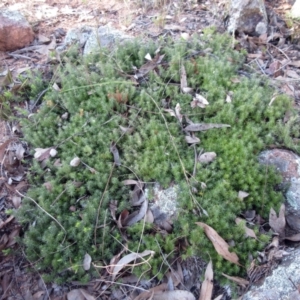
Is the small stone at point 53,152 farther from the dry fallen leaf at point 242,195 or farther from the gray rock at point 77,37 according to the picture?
the dry fallen leaf at point 242,195

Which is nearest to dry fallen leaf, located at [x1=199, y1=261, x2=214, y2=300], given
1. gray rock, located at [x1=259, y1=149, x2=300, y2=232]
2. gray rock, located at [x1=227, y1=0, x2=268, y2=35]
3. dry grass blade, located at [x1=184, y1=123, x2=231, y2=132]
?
gray rock, located at [x1=259, y1=149, x2=300, y2=232]

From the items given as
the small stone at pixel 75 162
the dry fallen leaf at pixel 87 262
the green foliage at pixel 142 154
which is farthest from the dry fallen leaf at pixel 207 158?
the dry fallen leaf at pixel 87 262

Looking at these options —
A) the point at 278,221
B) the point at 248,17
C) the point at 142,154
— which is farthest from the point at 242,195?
the point at 248,17

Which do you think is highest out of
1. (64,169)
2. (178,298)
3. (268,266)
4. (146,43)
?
(146,43)

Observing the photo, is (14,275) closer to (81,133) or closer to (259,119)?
(81,133)

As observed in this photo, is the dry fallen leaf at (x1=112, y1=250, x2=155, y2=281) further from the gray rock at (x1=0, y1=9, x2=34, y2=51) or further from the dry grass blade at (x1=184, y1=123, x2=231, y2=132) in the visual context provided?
the gray rock at (x1=0, y1=9, x2=34, y2=51)

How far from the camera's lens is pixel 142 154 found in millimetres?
2912

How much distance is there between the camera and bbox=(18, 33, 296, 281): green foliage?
8.36ft

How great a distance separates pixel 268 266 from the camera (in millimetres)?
2412

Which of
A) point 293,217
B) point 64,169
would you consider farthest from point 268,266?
point 64,169

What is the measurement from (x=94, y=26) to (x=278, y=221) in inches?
124

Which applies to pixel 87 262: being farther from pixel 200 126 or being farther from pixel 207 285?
pixel 200 126

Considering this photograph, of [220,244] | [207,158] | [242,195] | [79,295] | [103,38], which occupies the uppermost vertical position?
[103,38]

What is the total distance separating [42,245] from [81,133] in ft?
3.40
